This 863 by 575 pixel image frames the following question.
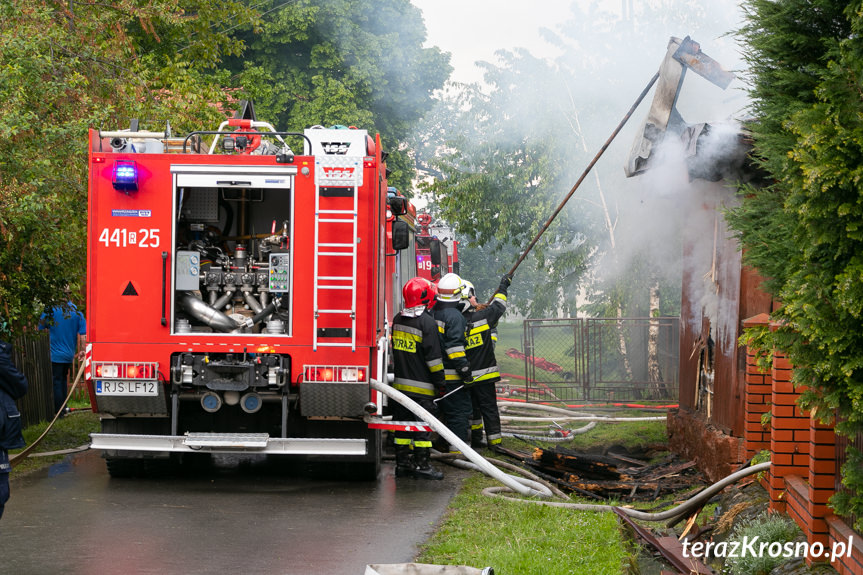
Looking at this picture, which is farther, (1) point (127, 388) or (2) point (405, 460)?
(2) point (405, 460)

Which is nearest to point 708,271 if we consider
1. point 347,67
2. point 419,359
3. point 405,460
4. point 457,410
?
point 457,410

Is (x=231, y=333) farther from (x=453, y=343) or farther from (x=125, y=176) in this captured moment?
(x=453, y=343)

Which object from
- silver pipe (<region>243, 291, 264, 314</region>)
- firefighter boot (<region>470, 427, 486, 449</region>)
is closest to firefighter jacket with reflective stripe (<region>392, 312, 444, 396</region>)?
silver pipe (<region>243, 291, 264, 314</region>)

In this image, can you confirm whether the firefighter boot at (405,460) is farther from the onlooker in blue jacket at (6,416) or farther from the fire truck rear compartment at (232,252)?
the onlooker in blue jacket at (6,416)

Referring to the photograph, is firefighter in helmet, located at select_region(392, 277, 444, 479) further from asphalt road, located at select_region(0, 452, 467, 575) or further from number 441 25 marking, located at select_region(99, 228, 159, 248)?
number 441 25 marking, located at select_region(99, 228, 159, 248)

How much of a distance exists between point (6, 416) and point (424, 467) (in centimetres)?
475

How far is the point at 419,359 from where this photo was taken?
9.18 m

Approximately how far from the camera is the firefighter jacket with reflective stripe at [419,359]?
913cm

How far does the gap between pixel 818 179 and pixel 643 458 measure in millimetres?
7669

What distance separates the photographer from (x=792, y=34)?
4.79 metres

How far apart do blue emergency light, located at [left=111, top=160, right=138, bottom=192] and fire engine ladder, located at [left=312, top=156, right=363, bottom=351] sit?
4.97 feet

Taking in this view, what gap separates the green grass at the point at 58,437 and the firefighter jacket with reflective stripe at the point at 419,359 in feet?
12.1

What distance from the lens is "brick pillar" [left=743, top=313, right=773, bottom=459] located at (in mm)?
7605

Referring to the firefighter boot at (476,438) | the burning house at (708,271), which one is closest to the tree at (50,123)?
the firefighter boot at (476,438)
